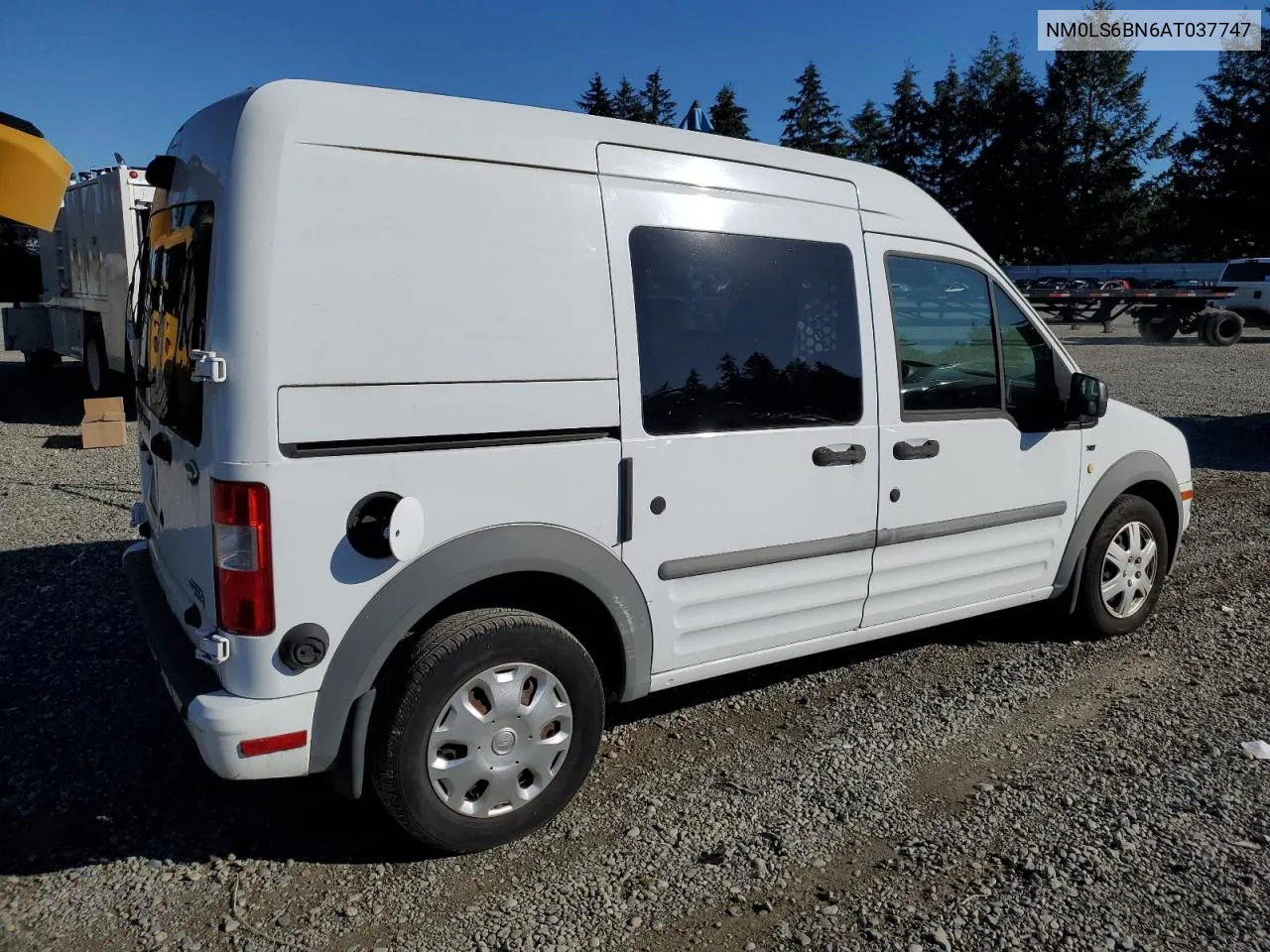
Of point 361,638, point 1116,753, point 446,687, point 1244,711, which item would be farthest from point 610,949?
point 1244,711

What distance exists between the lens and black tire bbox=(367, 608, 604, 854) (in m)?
2.98

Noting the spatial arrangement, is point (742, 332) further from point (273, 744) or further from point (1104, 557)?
point (1104, 557)

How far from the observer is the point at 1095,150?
2283 inches

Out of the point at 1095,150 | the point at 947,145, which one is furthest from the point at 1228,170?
the point at 947,145

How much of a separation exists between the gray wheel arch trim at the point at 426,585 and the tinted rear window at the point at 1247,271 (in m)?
29.4

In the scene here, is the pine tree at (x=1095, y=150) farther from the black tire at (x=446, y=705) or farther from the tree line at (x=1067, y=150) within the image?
the black tire at (x=446, y=705)

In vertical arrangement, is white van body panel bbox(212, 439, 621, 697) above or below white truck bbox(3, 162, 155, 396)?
below

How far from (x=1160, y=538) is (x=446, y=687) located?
3.97 metres

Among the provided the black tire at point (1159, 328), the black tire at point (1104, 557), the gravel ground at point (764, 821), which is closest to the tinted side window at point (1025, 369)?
the black tire at point (1104, 557)

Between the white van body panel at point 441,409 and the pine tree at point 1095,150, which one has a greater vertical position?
the pine tree at point 1095,150

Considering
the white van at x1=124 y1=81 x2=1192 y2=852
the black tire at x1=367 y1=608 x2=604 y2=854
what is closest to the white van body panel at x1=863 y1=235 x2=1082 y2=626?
the white van at x1=124 y1=81 x2=1192 y2=852

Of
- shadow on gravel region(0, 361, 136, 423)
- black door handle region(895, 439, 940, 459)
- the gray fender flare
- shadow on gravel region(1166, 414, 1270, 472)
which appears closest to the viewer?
black door handle region(895, 439, 940, 459)

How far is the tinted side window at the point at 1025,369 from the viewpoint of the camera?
14.4 ft

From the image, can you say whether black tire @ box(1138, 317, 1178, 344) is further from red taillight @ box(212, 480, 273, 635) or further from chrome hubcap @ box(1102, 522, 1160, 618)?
red taillight @ box(212, 480, 273, 635)
